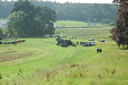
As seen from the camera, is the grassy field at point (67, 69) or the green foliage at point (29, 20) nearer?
the grassy field at point (67, 69)

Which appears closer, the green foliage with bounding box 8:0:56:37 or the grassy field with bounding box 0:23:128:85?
the grassy field with bounding box 0:23:128:85

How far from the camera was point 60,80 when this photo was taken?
17.2m

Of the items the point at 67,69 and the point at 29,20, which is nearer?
the point at 67,69

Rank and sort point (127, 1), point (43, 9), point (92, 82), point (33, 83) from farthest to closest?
1. point (43, 9)
2. point (127, 1)
3. point (33, 83)
4. point (92, 82)

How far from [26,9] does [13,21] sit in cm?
1379

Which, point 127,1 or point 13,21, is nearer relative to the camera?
point 127,1

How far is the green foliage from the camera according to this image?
107 metres

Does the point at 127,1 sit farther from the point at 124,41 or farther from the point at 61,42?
the point at 61,42

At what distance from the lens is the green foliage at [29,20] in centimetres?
10659

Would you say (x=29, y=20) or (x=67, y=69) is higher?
(x=29, y=20)

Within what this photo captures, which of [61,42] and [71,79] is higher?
[71,79]

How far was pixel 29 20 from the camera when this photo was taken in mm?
112375

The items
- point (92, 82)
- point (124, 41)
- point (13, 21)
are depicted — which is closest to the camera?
point (92, 82)

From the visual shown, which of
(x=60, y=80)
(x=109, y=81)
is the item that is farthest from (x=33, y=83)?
(x=109, y=81)
